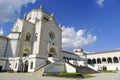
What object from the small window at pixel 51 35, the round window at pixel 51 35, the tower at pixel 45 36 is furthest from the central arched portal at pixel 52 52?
the round window at pixel 51 35

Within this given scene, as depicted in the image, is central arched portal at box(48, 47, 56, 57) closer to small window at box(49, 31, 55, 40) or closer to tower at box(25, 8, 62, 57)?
tower at box(25, 8, 62, 57)

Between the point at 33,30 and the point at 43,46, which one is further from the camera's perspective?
the point at 33,30

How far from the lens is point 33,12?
4278 cm

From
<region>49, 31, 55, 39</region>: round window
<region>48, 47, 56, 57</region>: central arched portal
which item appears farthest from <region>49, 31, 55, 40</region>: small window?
<region>48, 47, 56, 57</region>: central arched portal

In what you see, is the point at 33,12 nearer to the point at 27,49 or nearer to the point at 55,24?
the point at 55,24

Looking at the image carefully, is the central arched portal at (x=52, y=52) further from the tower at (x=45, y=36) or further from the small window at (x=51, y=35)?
the small window at (x=51, y=35)

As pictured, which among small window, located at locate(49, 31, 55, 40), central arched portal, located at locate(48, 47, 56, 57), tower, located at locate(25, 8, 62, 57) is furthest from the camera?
small window, located at locate(49, 31, 55, 40)

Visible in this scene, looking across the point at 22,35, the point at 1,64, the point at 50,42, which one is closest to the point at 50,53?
the point at 50,42

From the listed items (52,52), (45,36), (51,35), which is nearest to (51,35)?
(51,35)

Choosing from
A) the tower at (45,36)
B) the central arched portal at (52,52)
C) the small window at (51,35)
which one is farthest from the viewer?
the small window at (51,35)

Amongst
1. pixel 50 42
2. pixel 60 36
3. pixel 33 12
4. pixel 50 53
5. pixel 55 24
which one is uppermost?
pixel 33 12

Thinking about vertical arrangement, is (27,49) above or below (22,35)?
below

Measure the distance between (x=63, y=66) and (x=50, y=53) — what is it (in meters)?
8.85

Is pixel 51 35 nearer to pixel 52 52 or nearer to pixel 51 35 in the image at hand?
pixel 51 35
